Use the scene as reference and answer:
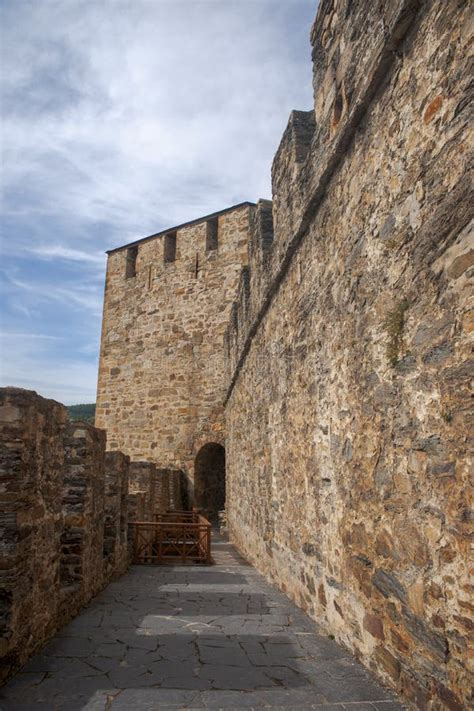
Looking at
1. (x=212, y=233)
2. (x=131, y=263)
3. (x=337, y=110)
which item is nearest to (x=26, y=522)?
(x=337, y=110)

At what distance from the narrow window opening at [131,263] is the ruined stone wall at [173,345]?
0.99 ft

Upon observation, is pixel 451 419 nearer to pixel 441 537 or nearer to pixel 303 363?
pixel 441 537

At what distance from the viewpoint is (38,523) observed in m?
3.37

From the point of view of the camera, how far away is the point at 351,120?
3.10 m

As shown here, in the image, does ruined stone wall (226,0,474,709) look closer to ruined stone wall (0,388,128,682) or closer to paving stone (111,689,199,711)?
paving stone (111,689,199,711)

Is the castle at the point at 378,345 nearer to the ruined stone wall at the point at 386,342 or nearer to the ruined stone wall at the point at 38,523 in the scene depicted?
the ruined stone wall at the point at 386,342

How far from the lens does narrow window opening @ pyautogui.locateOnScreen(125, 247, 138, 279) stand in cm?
1698

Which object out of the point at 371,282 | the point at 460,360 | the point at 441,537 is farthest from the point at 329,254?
the point at 441,537

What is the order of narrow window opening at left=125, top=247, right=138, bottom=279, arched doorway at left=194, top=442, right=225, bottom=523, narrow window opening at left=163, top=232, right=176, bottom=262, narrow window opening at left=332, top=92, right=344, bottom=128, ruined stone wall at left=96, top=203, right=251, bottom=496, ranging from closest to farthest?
1. narrow window opening at left=332, top=92, right=344, bottom=128
2. arched doorway at left=194, top=442, right=225, bottom=523
3. ruined stone wall at left=96, top=203, right=251, bottom=496
4. narrow window opening at left=163, top=232, right=176, bottom=262
5. narrow window opening at left=125, top=247, right=138, bottom=279

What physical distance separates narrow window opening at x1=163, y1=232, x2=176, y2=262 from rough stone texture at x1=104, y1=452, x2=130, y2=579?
10560mm

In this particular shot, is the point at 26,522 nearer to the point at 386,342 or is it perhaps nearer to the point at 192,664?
the point at 192,664

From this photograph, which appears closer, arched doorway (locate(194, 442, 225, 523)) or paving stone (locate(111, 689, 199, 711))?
paving stone (locate(111, 689, 199, 711))


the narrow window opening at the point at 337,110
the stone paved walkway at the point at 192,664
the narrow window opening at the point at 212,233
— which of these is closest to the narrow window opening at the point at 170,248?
the narrow window opening at the point at 212,233

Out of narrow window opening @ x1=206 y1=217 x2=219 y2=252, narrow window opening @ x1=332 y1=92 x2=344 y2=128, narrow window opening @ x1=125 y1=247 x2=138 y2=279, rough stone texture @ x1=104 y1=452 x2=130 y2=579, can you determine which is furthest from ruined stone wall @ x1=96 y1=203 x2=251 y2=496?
narrow window opening @ x1=332 y1=92 x2=344 y2=128
